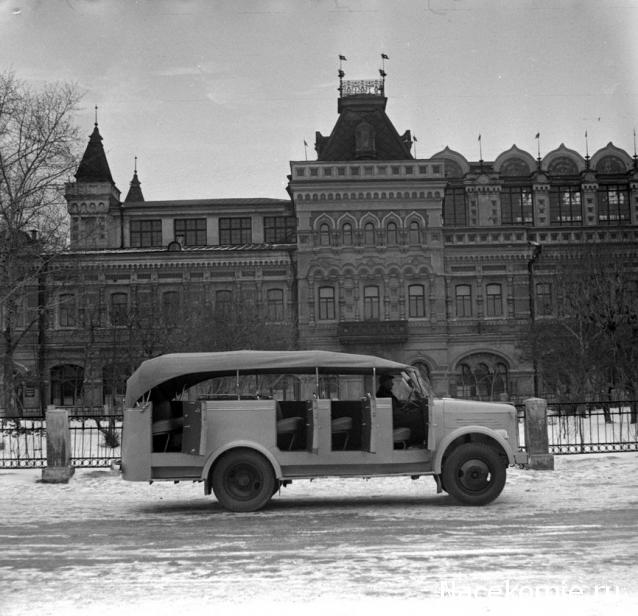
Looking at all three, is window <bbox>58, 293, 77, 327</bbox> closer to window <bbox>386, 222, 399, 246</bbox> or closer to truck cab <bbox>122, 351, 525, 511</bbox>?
window <bbox>386, 222, 399, 246</bbox>

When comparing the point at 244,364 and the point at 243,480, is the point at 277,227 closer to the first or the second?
the point at 244,364

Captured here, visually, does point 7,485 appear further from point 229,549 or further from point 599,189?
point 599,189

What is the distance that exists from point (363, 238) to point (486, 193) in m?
10.1

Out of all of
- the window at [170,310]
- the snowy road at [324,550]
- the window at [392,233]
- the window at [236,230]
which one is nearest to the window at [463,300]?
the window at [392,233]

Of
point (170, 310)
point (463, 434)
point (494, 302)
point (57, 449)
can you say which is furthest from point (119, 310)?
point (463, 434)

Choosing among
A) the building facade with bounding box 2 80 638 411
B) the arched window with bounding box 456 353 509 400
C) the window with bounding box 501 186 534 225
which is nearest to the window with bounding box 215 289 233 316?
the building facade with bounding box 2 80 638 411

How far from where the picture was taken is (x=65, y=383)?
46844mm

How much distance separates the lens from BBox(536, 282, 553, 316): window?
1845 inches

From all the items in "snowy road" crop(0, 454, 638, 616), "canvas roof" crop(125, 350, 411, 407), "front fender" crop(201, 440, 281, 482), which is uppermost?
"canvas roof" crop(125, 350, 411, 407)

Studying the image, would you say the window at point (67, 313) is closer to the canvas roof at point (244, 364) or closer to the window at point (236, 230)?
the window at point (236, 230)

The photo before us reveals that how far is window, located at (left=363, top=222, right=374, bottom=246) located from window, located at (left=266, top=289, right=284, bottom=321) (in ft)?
16.6

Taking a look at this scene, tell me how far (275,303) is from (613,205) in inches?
841

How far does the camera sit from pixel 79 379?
155ft

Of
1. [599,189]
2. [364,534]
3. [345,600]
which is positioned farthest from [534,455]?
[599,189]
